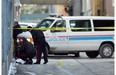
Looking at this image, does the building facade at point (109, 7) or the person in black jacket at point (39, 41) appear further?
the building facade at point (109, 7)

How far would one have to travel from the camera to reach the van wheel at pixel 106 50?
18.8 m

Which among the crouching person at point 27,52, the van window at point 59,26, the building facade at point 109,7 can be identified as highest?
the building facade at point 109,7

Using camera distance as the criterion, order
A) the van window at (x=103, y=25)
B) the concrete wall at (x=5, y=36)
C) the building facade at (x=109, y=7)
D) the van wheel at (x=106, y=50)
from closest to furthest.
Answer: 1. the concrete wall at (x=5, y=36)
2. the van window at (x=103, y=25)
3. the van wheel at (x=106, y=50)
4. the building facade at (x=109, y=7)

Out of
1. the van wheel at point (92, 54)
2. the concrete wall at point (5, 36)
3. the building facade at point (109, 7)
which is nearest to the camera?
the concrete wall at point (5, 36)

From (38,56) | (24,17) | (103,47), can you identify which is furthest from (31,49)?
(24,17)

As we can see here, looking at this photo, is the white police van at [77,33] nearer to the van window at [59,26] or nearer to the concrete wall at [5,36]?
the van window at [59,26]

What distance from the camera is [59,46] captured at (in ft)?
59.6

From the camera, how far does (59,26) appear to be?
18.3 m

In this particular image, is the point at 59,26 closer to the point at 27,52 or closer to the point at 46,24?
the point at 46,24

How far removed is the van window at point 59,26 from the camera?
18.1m

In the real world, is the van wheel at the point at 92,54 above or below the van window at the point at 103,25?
below

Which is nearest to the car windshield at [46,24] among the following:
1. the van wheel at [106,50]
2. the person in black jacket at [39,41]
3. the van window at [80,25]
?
the van window at [80,25]

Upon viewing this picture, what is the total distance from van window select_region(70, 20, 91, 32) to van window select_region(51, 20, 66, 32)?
375 millimetres

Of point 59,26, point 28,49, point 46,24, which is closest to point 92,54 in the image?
point 59,26
